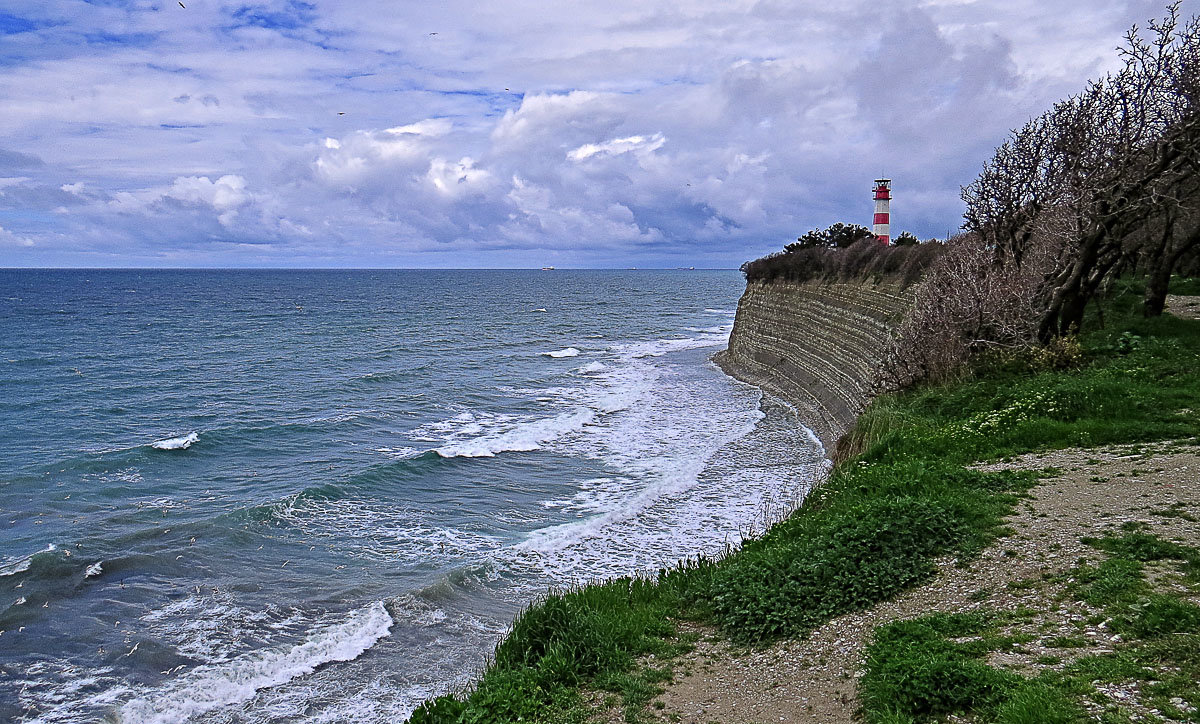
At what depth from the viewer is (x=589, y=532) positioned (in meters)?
17.1

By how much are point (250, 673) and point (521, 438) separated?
15.3m

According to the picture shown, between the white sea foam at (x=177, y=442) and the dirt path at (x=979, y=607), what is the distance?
21.5 m

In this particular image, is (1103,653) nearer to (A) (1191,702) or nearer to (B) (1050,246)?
(A) (1191,702)

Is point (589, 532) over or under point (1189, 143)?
under

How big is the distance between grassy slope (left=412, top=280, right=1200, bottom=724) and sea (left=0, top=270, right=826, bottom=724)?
3254mm

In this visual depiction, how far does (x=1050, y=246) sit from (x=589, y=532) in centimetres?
1342

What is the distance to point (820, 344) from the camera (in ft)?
109

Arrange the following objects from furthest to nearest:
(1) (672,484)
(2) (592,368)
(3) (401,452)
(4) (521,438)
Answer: (2) (592,368) < (4) (521,438) < (3) (401,452) < (1) (672,484)

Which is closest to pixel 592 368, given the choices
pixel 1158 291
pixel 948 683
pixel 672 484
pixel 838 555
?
pixel 672 484

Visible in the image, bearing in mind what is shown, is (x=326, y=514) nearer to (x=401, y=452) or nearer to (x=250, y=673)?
(x=401, y=452)

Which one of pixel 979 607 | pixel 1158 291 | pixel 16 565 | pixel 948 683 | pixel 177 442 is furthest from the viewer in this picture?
pixel 177 442

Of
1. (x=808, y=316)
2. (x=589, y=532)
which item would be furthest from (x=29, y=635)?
(x=808, y=316)

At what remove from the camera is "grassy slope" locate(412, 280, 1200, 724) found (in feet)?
25.8

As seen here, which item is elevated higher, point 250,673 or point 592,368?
point 592,368
